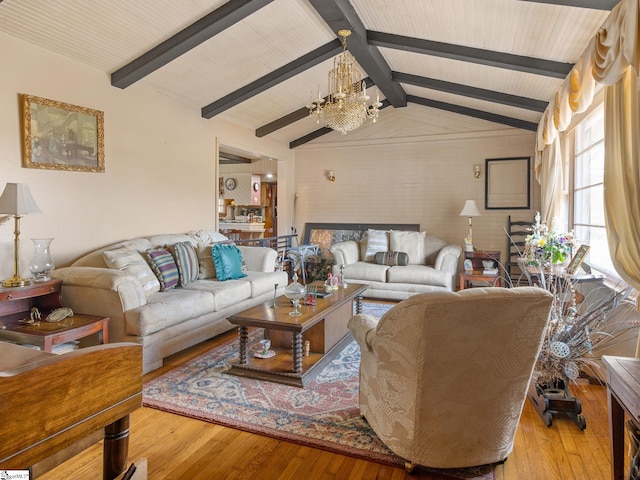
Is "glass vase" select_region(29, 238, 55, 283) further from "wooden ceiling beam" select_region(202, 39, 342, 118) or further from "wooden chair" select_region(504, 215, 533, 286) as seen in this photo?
"wooden chair" select_region(504, 215, 533, 286)

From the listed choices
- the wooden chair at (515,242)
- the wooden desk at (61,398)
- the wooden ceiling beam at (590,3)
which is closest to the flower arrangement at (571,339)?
the wooden ceiling beam at (590,3)

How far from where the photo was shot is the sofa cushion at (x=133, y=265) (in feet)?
A: 11.7

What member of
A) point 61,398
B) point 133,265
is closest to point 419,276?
point 133,265

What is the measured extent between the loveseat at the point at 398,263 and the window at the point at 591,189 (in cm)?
168

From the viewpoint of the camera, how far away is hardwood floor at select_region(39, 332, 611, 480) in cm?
192

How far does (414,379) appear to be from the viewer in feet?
5.75

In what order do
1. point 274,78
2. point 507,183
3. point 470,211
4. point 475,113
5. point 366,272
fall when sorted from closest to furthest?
1. point 274,78
2. point 366,272
3. point 470,211
4. point 475,113
5. point 507,183

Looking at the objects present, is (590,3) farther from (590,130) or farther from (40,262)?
(40,262)

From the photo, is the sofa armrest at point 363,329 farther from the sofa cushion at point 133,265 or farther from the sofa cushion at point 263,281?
the sofa cushion at point 263,281

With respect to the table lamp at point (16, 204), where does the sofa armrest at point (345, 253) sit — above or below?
below

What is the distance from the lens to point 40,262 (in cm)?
320

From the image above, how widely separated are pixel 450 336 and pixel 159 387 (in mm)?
2206

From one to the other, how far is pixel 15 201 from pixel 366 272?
4.23 m

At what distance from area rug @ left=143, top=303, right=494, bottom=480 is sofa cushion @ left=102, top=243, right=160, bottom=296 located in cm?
85
